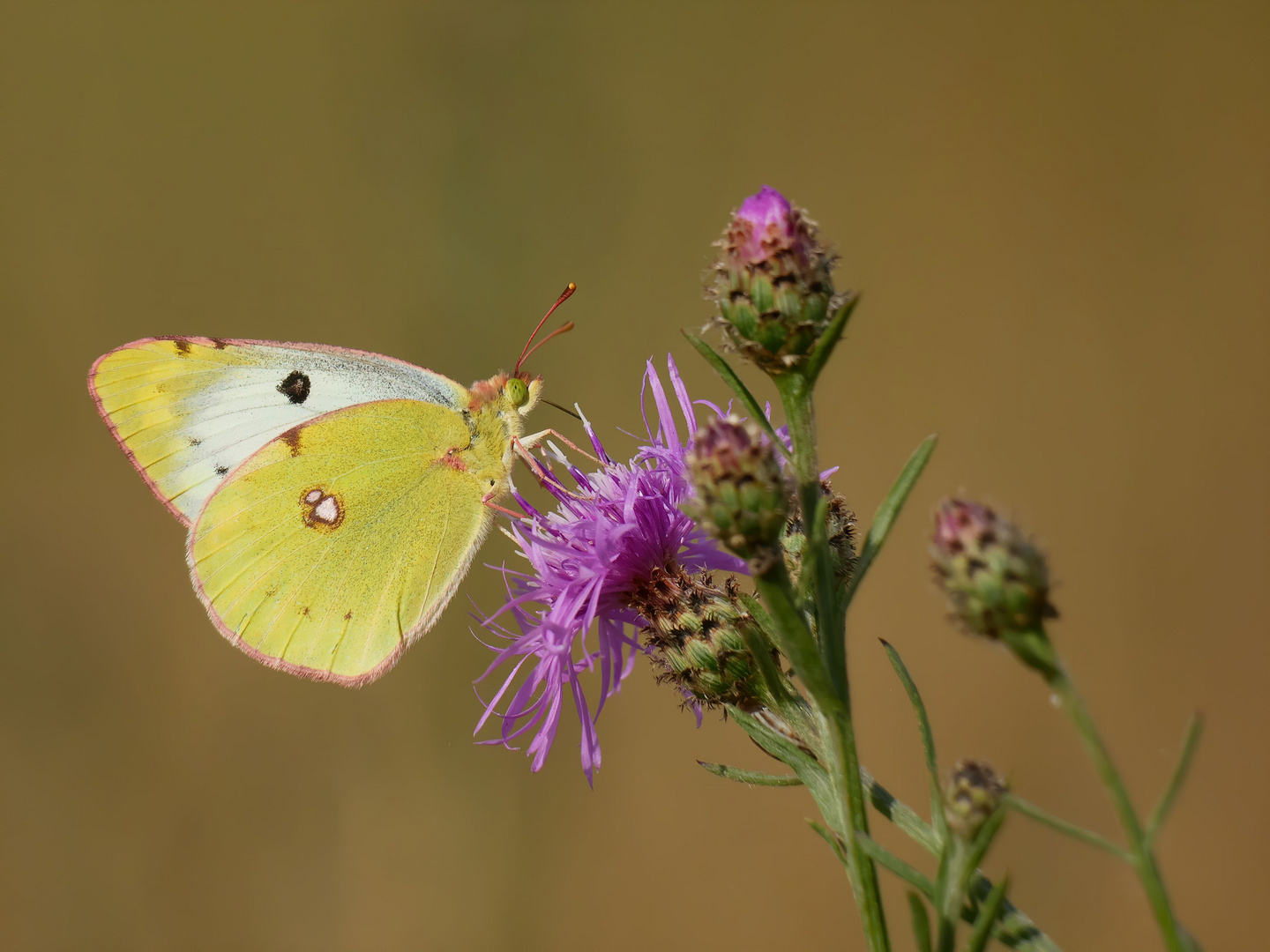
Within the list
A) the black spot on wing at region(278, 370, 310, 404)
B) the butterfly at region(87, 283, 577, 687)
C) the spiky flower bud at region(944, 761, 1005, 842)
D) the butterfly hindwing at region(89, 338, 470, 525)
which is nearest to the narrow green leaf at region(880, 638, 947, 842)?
the spiky flower bud at region(944, 761, 1005, 842)

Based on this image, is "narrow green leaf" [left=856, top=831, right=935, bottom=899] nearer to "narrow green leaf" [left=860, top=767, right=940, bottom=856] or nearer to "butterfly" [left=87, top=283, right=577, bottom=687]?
"narrow green leaf" [left=860, top=767, right=940, bottom=856]

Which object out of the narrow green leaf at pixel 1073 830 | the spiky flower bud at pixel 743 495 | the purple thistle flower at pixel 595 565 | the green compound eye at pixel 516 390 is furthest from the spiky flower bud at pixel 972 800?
the green compound eye at pixel 516 390

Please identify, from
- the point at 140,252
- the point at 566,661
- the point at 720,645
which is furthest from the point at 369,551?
the point at 140,252

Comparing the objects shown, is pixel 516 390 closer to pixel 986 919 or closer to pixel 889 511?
pixel 889 511

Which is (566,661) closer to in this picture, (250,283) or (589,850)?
(589,850)

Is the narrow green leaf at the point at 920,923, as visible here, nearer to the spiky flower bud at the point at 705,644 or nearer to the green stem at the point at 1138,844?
the green stem at the point at 1138,844

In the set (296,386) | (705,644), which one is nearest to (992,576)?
(705,644)
